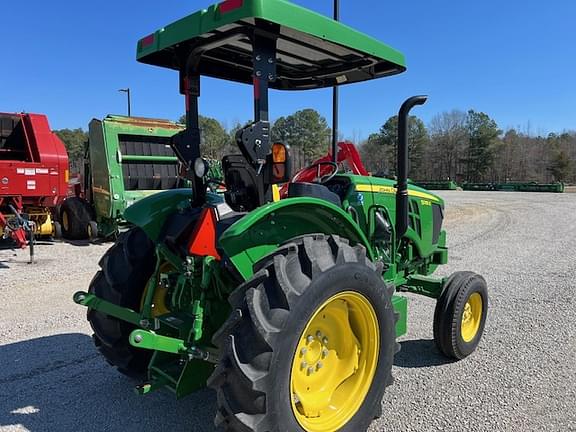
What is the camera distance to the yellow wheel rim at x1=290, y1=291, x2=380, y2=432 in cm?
254

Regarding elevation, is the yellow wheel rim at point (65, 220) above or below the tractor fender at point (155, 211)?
below

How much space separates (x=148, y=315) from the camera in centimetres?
278

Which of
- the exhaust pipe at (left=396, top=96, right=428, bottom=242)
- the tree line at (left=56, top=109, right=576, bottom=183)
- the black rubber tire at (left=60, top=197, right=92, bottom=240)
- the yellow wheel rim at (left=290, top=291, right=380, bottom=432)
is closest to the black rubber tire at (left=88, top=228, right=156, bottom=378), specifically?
the yellow wheel rim at (left=290, top=291, right=380, bottom=432)

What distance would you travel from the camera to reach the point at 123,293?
10.2 ft

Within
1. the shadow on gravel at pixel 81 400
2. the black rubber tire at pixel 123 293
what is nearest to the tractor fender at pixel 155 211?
the black rubber tire at pixel 123 293

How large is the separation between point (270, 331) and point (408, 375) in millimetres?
1885

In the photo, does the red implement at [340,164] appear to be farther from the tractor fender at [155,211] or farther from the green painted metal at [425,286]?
the tractor fender at [155,211]

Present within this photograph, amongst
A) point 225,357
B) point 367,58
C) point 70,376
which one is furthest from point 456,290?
point 70,376

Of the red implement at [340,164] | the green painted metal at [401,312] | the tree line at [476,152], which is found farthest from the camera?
the tree line at [476,152]

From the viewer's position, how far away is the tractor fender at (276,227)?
234cm

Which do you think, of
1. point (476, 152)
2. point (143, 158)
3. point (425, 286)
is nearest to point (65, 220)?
point (143, 158)

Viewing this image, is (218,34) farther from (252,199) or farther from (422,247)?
(422,247)

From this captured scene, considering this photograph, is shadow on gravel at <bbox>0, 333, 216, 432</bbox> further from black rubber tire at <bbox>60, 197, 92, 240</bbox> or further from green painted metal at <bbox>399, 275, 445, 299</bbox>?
black rubber tire at <bbox>60, 197, 92, 240</bbox>

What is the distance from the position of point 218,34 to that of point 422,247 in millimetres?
2733
